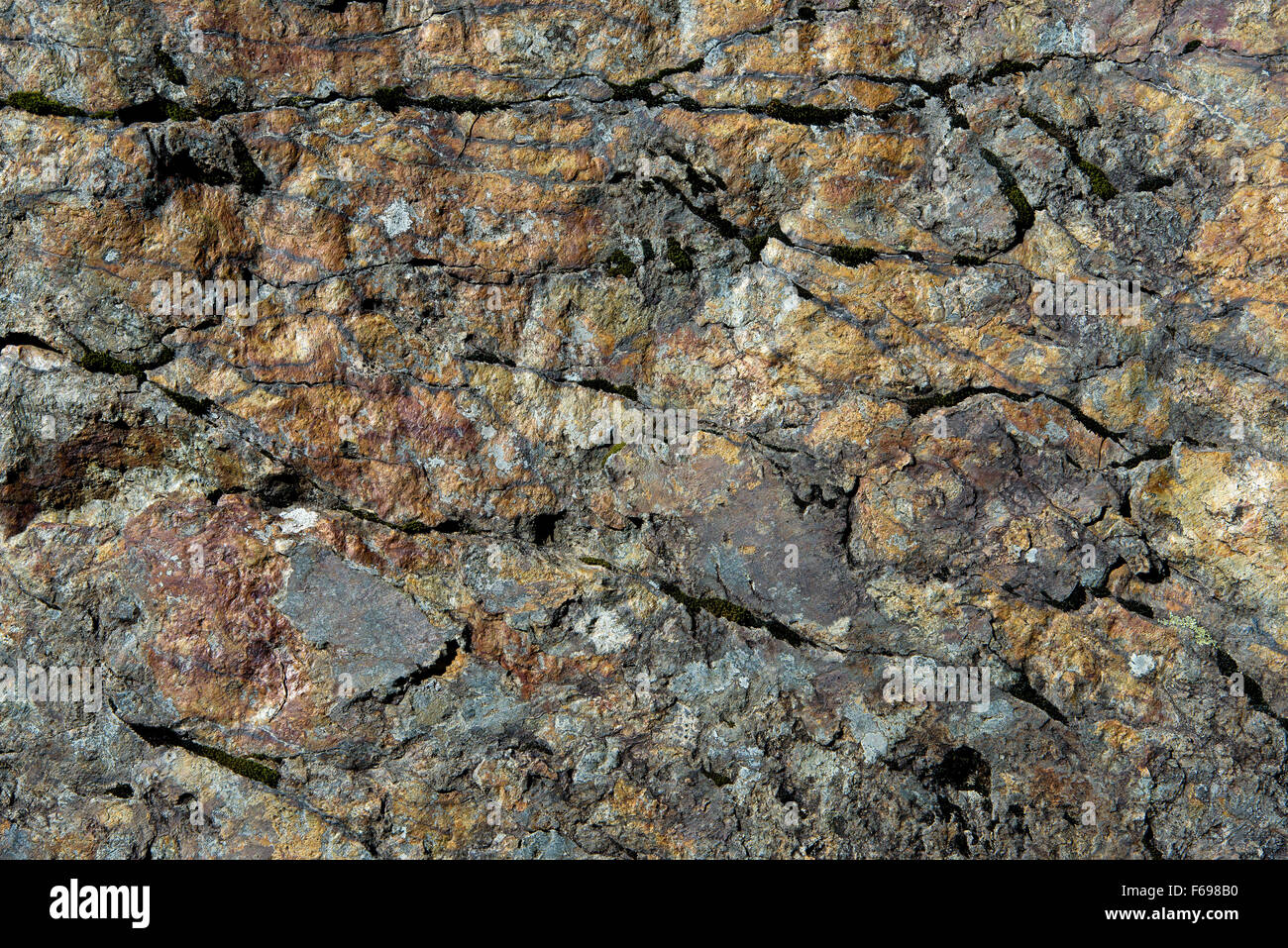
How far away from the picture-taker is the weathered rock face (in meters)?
4.68

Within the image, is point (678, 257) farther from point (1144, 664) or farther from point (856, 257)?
point (1144, 664)

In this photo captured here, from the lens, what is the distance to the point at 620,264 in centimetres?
498

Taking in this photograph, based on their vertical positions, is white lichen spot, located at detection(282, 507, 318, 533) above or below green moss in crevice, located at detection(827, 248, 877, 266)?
below

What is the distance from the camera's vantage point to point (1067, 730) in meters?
4.64

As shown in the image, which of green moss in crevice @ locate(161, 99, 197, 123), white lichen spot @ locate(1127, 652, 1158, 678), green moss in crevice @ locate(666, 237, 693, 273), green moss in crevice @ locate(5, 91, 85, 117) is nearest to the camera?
white lichen spot @ locate(1127, 652, 1158, 678)

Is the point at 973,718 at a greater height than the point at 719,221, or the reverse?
the point at 719,221

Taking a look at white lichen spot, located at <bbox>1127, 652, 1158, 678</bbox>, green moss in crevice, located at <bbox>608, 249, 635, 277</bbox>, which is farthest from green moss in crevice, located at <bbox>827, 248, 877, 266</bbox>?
white lichen spot, located at <bbox>1127, 652, 1158, 678</bbox>

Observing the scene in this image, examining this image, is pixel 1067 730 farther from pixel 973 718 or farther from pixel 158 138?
pixel 158 138

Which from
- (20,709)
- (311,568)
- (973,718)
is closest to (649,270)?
(311,568)

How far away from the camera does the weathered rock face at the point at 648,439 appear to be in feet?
15.4

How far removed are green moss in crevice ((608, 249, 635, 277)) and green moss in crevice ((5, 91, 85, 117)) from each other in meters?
3.19

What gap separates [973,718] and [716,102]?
13.1 feet

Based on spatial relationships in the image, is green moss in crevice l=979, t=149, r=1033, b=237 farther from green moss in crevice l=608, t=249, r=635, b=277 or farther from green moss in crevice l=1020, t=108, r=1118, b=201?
green moss in crevice l=608, t=249, r=635, b=277

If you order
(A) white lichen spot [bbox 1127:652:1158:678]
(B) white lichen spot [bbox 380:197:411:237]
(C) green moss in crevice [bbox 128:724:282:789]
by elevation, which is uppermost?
(B) white lichen spot [bbox 380:197:411:237]
